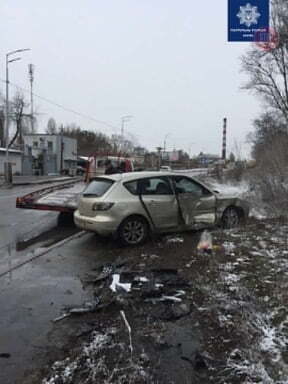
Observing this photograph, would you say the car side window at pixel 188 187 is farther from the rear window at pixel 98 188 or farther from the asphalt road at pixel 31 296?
the asphalt road at pixel 31 296

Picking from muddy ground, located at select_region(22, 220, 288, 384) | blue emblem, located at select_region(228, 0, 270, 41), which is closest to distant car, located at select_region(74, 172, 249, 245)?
muddy ground, located at select_region(22, 220, 288, 384)

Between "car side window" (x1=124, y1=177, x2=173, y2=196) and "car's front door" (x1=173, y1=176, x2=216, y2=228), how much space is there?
0.27m

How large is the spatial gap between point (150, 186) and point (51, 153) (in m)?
58.8

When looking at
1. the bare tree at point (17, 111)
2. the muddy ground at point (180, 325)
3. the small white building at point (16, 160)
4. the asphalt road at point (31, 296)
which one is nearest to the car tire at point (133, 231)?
the asphalt road at point (31, 296)

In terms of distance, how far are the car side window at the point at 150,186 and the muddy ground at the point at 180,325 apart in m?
2.32

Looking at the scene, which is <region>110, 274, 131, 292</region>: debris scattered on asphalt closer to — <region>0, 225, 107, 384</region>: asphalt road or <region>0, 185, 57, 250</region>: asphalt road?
<region>0, 225, 107, 384</region>: asphalt road

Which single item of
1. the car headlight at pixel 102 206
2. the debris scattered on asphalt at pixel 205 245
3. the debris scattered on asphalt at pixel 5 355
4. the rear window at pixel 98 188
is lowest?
the debris scattered on asphalt at pixel 5 355

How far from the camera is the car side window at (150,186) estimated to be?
961cm

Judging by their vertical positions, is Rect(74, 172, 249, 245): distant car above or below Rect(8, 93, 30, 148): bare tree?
below

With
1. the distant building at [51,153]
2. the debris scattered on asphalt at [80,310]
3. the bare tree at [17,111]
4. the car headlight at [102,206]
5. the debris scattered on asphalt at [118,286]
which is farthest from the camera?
the bare tree at [17,111]

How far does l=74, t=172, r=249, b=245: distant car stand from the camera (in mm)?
9219

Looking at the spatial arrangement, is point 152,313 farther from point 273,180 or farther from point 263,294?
point 273,180

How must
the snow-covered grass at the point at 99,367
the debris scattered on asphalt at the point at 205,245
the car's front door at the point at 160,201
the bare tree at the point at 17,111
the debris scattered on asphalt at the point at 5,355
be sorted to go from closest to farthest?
1. the snow-covered grass at the point at 99,367
2. the debris scattered on asphalt at the point at 5,355
3. the debris scattered on asphalt at the point at 205,245
4. the car's front door at the point at 160,201
5. the bare tree at the point at 17,111

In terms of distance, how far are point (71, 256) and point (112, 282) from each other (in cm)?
235
